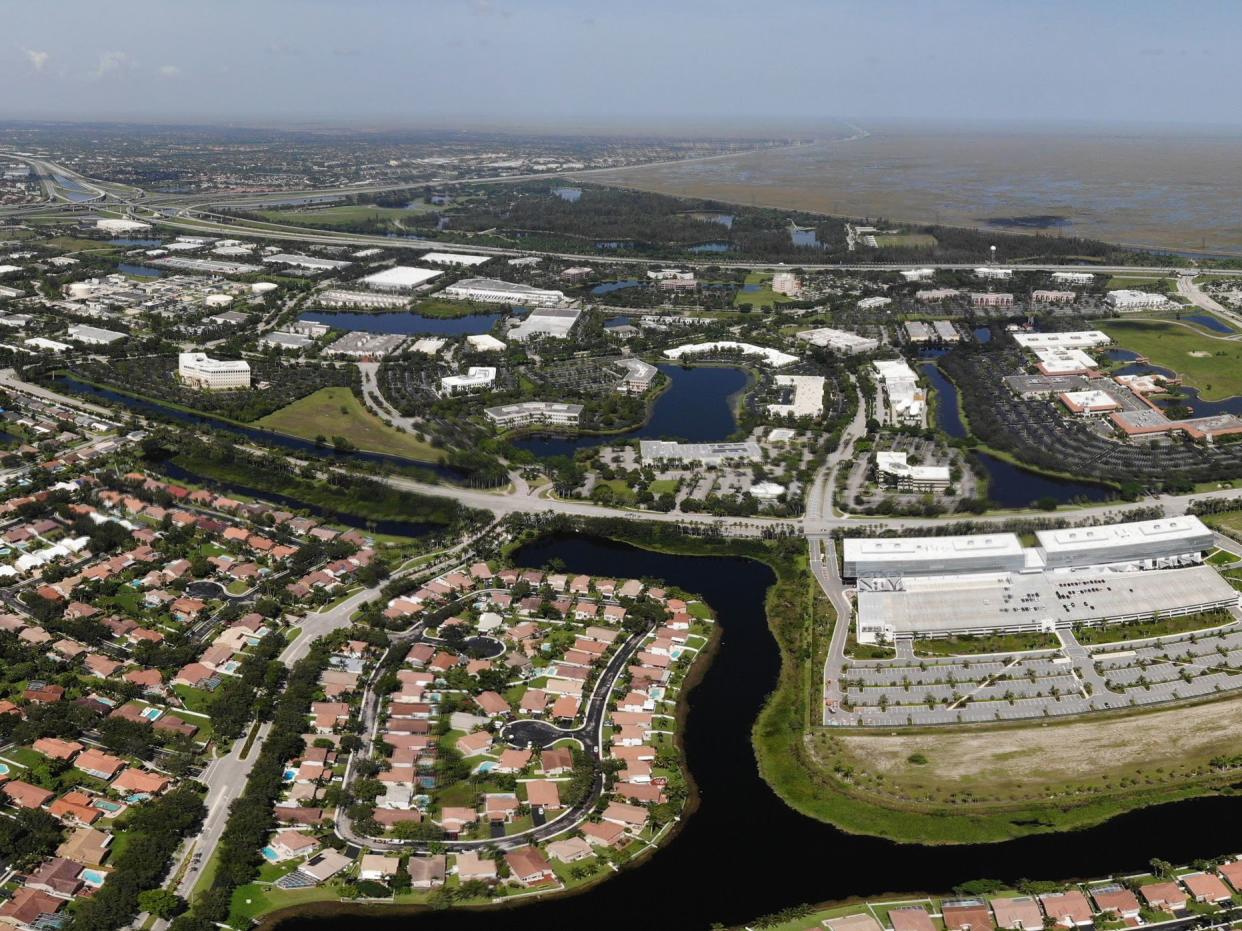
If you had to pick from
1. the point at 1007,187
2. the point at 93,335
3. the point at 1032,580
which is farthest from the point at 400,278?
the point at 1007,187

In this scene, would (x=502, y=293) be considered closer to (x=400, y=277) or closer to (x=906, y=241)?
(x=400, y=277)

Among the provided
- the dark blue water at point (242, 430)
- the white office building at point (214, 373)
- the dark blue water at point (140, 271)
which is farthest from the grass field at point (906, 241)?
the dark blue water at point (140, 271)

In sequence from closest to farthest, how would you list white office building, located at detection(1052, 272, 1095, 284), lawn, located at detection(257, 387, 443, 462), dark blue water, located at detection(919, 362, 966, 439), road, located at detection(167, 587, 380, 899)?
road, located at detection(167, 587, 380, 899) → lawn, located at detection(257, 387, 443, 462) → dark blue water, located at detection(919, 362, 966, 439) → white office building, located at detection(1052, 272, 1095, 284)

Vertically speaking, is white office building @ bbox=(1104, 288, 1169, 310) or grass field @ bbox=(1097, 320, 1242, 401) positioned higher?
white office building @ bbox=(1104, 288, 1169, 310)

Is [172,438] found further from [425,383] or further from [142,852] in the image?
[142,852]

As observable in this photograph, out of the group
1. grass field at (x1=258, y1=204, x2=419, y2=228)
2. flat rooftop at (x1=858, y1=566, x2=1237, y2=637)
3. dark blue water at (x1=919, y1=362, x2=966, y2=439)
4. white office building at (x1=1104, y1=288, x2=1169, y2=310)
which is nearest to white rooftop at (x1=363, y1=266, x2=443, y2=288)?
grass field at (x1=258, y1=204, x2=419, y2=228)

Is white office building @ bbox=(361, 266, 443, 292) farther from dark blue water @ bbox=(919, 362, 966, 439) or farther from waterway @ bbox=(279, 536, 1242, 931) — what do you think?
waterway @ bbox=(279, 536, 1242, 931)

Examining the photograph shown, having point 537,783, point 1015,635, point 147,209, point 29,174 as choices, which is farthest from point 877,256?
point 29,174

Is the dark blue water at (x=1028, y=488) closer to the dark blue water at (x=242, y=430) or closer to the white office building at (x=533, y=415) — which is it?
the white office building at (x=533, y=415)
